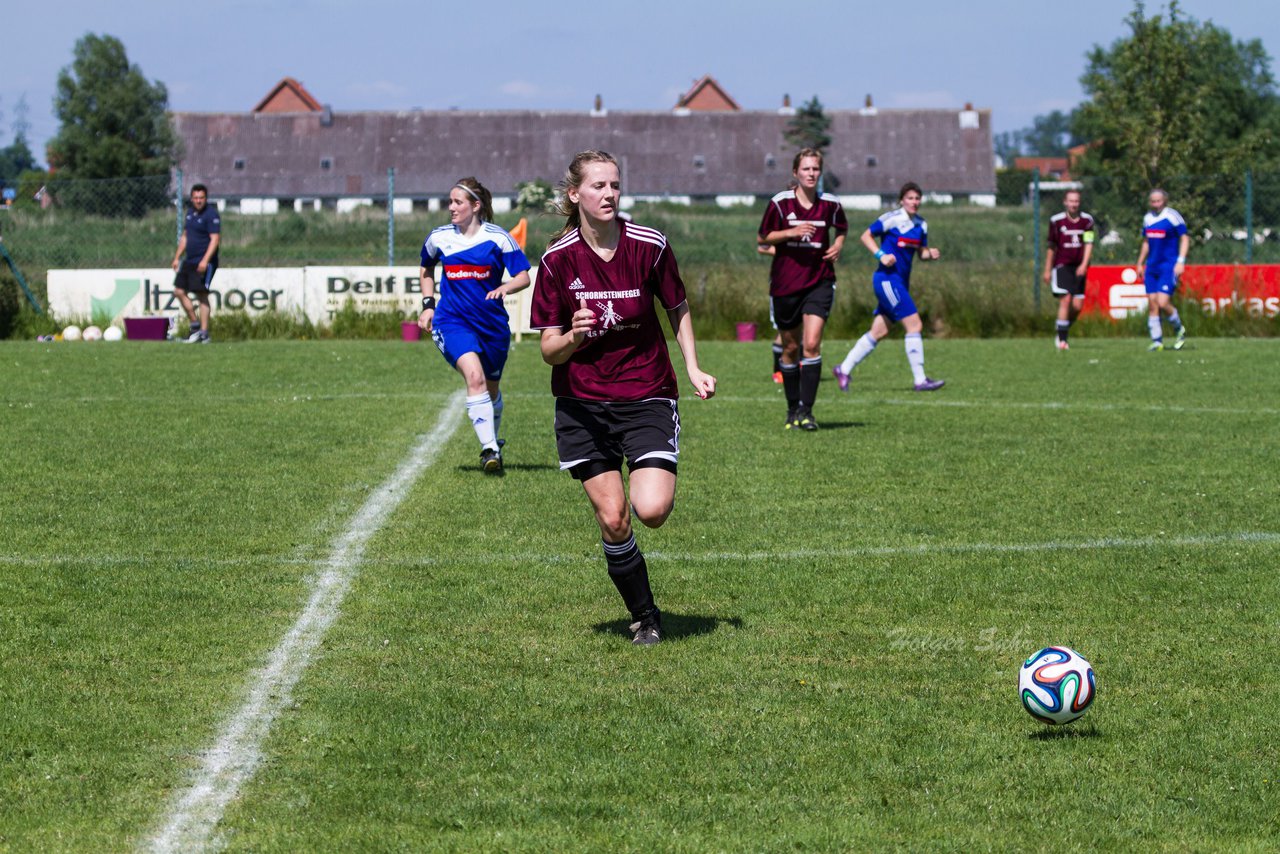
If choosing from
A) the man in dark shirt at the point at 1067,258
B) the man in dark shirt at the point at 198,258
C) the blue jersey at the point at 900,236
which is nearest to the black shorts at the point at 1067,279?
the man in dark shirt at the point at 1067,258

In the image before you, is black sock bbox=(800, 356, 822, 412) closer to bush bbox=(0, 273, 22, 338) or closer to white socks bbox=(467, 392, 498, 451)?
white socks bbox=(467, 392, 498, 451)

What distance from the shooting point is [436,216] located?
3531 cm

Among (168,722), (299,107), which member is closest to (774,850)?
(168,722)

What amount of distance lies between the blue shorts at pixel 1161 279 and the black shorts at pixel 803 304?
33.3 ft

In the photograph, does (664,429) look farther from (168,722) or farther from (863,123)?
(863,123)

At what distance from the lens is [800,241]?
12.3 meters

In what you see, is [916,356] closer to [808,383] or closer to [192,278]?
[808,383]

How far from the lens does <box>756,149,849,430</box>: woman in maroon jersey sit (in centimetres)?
1221

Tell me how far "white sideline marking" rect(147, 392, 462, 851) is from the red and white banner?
19.0 m

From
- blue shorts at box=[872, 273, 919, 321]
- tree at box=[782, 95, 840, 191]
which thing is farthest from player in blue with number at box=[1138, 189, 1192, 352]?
tree at box=[782, 95, 840, 191]

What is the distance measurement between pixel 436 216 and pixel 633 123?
55024mm

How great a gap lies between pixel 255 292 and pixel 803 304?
14835 mm

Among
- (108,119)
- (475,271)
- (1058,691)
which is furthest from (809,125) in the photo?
(1058,691)

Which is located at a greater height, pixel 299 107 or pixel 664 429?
pixel 299 107
